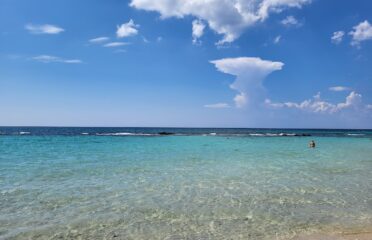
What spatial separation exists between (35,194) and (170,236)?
5687 millimetres

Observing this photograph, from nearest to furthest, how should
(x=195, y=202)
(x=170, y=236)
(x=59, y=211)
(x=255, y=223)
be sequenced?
(x=170, y=236) → (x=255, y=223) → (x=59, y=211) → (x=195, y=202)

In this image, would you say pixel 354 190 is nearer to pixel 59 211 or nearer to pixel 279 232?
pixel 279 232

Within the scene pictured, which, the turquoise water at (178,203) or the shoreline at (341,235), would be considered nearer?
the shoreline at (341,235)

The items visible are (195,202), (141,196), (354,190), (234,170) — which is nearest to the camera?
(195,202)

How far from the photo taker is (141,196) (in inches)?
397

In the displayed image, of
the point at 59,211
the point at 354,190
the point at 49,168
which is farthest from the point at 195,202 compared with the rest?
the point at 49,168

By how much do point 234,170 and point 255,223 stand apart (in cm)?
825

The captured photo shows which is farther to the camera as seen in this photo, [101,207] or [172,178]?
[172,178]

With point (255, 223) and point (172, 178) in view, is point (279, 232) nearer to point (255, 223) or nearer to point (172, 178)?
point (255, 223)

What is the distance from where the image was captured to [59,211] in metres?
8.40

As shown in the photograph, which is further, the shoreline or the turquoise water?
the turquoise water

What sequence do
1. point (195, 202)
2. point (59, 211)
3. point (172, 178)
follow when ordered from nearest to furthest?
point (59, 211) → point (195, 202) → point (172, 178)

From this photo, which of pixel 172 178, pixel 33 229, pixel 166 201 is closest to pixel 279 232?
pixel 166 201

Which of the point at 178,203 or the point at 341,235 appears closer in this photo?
the point at 341,235
